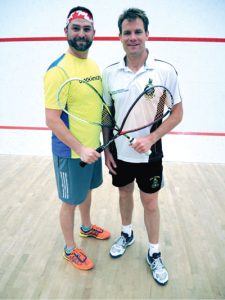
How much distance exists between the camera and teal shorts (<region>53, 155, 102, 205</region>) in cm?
145

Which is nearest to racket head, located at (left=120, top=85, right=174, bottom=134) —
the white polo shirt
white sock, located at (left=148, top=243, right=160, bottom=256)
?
the white polo shirt

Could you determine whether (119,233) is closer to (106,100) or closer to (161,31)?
(106,100)

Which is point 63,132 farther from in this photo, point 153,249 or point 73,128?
point 153,249

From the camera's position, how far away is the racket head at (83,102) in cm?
125

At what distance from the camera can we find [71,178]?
1.47 m

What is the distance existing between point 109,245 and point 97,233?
0.41ft

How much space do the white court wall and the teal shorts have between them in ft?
5.95

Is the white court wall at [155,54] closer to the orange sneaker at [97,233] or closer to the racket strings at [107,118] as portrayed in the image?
the orange sneaker at [97,233]

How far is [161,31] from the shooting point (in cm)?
280

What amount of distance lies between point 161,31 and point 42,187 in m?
1.99

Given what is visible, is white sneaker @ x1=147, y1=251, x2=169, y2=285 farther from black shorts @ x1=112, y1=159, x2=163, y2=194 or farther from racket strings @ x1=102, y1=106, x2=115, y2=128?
racket strings @ x1=102, y1=106, x2=115, y2=128

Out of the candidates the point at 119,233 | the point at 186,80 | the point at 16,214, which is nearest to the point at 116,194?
the point at 119,233

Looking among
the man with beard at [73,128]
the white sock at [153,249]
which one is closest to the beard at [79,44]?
the man with beard at [73,128]

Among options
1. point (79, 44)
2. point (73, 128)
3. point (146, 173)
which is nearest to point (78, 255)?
point (146, 173)
